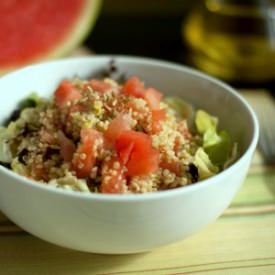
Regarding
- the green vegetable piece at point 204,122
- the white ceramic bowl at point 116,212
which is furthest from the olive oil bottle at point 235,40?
the white ceramic bowl at point 116,212

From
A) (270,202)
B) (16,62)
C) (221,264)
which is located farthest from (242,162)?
(16,62)

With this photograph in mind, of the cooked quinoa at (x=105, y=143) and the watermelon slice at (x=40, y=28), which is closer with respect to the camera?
the cooked quinoa at (x=105, y=143)

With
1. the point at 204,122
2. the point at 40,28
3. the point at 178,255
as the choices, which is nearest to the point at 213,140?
the point at 204,122

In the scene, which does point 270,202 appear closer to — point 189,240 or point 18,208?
point 189,240

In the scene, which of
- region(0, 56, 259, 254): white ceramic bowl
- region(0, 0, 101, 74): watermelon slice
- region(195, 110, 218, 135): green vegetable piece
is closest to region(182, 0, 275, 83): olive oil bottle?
region(0, 0, 101, 74): watermelon slice

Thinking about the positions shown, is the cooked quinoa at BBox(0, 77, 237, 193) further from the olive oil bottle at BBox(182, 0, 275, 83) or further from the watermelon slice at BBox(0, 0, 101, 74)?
the olive oil bottle at BBox(182, 0, 275, 83)

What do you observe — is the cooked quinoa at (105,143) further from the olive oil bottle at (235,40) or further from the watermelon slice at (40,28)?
the olive oil bottle at (235,40)
